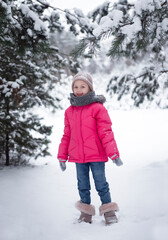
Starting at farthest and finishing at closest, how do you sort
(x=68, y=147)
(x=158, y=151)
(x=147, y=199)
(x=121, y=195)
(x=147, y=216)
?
1. (x=158, y=151)
2. (x=121, y=195)
3. (x=147, y=199)
4. (x=68, y=147)
5. (x=147, y=216)

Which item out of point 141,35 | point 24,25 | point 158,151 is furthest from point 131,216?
point 158,151

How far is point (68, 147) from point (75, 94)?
26.2 inches

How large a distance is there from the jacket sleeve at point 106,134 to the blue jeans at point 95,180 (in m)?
0.24

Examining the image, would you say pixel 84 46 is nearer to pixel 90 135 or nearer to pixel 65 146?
pixel 90 135

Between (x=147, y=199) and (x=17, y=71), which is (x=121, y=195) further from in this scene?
(x=17, y=71)

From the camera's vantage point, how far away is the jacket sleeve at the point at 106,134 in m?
2.26

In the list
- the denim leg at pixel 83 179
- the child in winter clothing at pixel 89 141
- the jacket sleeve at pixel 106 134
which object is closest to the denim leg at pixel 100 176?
the child in winter clothing at pixel 89 141

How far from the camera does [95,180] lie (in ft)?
8.07

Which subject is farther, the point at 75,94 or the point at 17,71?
the point at 17,71

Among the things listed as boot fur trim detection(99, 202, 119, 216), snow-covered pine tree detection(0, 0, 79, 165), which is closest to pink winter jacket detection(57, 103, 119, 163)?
boot fur trim detection(99, 202, 119, 216)

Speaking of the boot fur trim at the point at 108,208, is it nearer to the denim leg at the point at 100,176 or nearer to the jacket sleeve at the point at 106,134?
the denim leg at the point at 100,176

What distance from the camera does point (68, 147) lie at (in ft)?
8.58

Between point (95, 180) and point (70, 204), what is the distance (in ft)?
2.68

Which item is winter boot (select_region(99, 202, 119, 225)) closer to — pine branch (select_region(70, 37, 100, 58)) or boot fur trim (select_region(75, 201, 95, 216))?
boot fur trim (select_region(75, 201, 95, 216))
